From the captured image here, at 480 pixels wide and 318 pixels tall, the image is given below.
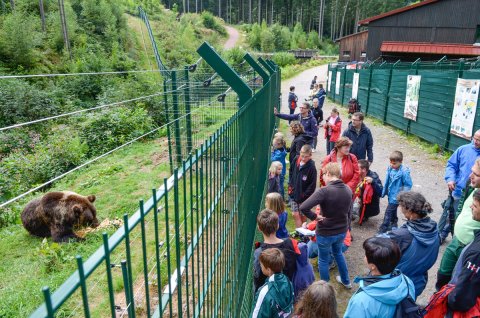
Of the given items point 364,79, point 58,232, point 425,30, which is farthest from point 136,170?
point 425,30

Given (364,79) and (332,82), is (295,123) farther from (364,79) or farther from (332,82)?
(332,82)

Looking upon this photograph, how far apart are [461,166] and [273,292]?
3.65 metres

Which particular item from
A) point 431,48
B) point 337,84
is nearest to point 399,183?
point 337,84

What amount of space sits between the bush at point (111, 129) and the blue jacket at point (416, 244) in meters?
10.3

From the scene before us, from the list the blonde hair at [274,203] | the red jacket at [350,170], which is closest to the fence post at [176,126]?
the red jacket at [350,170]

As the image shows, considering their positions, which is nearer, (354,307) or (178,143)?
(354,307)

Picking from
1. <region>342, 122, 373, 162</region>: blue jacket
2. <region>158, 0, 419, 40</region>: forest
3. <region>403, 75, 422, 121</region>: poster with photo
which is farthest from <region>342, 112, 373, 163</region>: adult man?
<region>158, 0, 419, 40</region>: forest

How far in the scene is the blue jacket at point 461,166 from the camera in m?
4.74

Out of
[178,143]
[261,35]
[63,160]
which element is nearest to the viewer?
[178,143]

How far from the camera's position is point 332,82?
79.1 ft

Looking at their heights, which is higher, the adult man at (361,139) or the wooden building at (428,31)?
the wooden building at (428,31)

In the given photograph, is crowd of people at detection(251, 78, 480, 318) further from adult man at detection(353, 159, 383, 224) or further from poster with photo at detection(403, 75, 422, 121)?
poster with photo at detection(403, 75, 422, 121)

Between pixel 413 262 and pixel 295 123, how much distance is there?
3.16m

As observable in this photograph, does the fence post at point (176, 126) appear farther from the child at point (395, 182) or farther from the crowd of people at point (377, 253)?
the child at point (395, 182)
